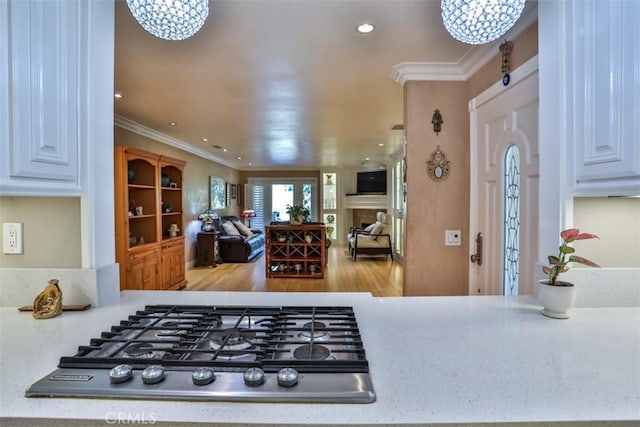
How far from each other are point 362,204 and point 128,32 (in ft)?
26.0

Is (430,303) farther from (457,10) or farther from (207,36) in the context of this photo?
(207,36)

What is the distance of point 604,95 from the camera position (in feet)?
3.45

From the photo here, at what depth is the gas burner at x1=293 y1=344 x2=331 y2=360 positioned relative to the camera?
33.6 inches

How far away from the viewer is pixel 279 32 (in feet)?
6.19

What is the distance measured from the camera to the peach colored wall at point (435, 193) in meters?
2.38

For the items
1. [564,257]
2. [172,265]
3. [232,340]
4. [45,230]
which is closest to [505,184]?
[564,257]

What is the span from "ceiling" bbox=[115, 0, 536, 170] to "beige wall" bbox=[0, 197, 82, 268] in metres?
1.14

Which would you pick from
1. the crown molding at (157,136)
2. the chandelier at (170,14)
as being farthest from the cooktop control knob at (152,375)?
the crown molding at (157,136)

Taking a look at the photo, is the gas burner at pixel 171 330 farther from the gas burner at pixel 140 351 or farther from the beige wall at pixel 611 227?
the beige wall at pixel 611 227

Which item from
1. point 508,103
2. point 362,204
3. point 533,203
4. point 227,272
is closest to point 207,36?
point 508,103

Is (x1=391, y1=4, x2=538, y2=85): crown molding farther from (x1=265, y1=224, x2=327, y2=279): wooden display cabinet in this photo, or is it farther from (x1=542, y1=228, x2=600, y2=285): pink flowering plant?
(x1=265, y1=224, x2=327, y2=279): wooden display cabinet

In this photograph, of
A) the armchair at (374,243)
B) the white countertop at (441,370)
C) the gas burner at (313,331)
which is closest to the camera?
the white countertop at (441,370)

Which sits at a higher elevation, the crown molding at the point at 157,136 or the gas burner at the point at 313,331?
the crown molding at the point at 157,136

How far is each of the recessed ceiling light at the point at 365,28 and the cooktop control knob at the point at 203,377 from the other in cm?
184
